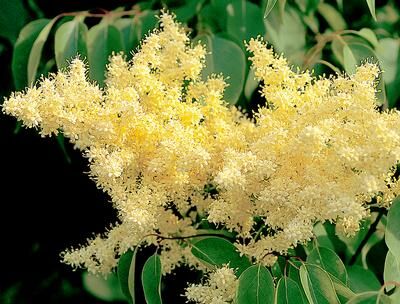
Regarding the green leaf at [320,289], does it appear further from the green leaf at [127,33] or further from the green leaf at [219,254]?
the green leaf at [127,33]

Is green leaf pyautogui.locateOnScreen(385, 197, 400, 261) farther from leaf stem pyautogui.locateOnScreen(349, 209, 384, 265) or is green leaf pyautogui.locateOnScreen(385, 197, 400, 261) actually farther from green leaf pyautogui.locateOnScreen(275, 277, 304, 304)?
leaf stem pyautogui.locateOnScreen(349, 209, 384, 265)

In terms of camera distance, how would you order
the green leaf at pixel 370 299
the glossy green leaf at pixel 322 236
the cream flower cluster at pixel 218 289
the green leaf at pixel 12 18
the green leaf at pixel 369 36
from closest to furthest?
the green leaf at pixel 370 299
the cream flower cluster at pixel 218 289
the glossy green leaf at pixel 322 236
the green leaf at pixel 369 36
the green leaf at pixel 12 18

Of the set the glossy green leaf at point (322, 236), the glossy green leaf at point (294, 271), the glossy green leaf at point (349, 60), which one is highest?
the glossy green leaf at point (349, 60)

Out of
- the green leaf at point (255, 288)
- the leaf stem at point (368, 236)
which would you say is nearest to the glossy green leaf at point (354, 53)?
the leaf stem at point (368, 236)

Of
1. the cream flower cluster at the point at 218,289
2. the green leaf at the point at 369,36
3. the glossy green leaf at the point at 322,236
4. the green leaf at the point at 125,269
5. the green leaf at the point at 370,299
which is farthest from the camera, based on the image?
the green leaf at the point at 369,36

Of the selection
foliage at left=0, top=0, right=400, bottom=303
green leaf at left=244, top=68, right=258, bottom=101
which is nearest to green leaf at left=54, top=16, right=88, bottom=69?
foliage at left=0, top=0, right=400, bottom=303

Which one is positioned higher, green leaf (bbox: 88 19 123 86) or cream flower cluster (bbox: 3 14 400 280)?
green leaf (bbox: 88 19 123 86)

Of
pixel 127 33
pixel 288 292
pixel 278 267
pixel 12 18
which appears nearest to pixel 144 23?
pixel 127 33
